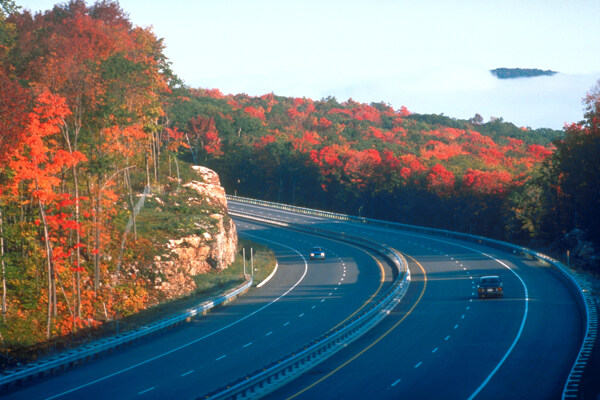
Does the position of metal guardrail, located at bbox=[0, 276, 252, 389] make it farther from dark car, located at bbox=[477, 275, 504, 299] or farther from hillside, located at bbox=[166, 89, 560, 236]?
hillside, located at bbox=[166, 89, 560, 236]

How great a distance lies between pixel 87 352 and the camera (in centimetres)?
3209

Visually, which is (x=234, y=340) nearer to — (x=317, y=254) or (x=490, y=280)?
(x=490, y=280)

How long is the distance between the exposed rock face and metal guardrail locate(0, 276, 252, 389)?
7.63 meters

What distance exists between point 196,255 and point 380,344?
2784 centimetres

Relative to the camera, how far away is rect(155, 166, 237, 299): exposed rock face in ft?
177

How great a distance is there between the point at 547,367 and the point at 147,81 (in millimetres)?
34982

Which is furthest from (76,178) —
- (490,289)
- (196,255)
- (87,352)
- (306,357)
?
(490,289)

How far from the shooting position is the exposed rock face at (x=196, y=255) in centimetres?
5388

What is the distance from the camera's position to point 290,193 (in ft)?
421

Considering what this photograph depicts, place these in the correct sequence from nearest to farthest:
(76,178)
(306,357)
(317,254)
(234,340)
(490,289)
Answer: (306,357) < (234,340) < (490,289) < (76,178) < (317,254)

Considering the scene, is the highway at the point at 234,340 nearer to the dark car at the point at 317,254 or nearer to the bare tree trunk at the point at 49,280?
the dark car at the point at 317,254

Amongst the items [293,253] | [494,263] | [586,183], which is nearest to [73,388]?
[494,263]

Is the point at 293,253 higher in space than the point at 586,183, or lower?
lower

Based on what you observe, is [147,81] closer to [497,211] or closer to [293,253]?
[293,253]
